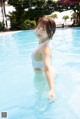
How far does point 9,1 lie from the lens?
20719 mm

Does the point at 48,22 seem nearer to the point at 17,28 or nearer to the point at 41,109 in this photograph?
the point at 41,109

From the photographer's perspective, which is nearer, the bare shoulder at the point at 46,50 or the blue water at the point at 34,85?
the bare shoulder at the point at 46,50

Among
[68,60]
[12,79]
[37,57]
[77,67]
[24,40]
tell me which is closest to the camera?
[37,57]

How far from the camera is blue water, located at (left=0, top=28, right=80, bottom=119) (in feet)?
15.7

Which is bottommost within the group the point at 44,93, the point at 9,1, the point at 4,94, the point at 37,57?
the point at 4,94

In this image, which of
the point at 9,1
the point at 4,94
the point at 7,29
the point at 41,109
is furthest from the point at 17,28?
the point at 41,109

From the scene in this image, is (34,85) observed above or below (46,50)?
below

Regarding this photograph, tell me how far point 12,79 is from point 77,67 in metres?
2.33

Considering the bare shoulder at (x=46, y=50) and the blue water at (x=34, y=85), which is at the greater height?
the bare shoulder at (x=46, y=50)

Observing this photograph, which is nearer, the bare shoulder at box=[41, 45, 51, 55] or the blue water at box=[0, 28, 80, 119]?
the bare shoulder at box=[41, 45, 51, 55]

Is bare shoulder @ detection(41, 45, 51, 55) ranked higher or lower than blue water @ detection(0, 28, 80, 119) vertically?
higher

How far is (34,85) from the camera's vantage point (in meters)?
3.96

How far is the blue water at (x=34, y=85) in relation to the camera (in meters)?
4.77

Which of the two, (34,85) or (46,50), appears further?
(34,85)
